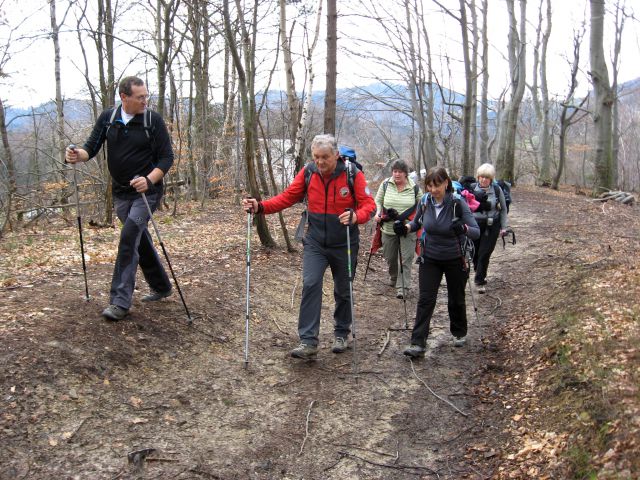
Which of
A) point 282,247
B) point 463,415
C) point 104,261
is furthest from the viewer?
point 282,247

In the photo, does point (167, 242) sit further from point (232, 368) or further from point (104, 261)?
point (232, 368)

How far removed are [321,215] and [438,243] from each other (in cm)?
133

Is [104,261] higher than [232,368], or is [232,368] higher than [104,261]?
[104,261]

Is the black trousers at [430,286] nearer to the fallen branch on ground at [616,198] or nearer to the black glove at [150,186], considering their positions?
the black glove at [150,186]

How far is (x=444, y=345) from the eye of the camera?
6.38 meters

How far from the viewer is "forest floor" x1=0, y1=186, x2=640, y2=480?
3785 millimetres

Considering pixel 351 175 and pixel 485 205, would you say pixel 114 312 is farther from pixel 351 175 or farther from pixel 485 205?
pixel 485 205

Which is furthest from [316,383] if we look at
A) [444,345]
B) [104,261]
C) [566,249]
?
[566,249]

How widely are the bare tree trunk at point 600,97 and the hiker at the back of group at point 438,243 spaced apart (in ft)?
49.7

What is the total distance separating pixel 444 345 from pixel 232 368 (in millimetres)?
2540

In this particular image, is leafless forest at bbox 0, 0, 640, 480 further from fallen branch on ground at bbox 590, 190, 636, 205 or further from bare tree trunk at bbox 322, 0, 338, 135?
fallen branch on ground at bbox 590, 190, 636, 205

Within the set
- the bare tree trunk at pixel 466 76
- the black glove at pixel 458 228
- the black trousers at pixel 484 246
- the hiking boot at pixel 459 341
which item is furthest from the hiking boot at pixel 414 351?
the bare tree trunk at pixel 466 76

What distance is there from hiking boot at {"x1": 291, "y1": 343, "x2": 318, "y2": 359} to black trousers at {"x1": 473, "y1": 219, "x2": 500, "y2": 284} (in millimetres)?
4191

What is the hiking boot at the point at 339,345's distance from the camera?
5949 millimetres
